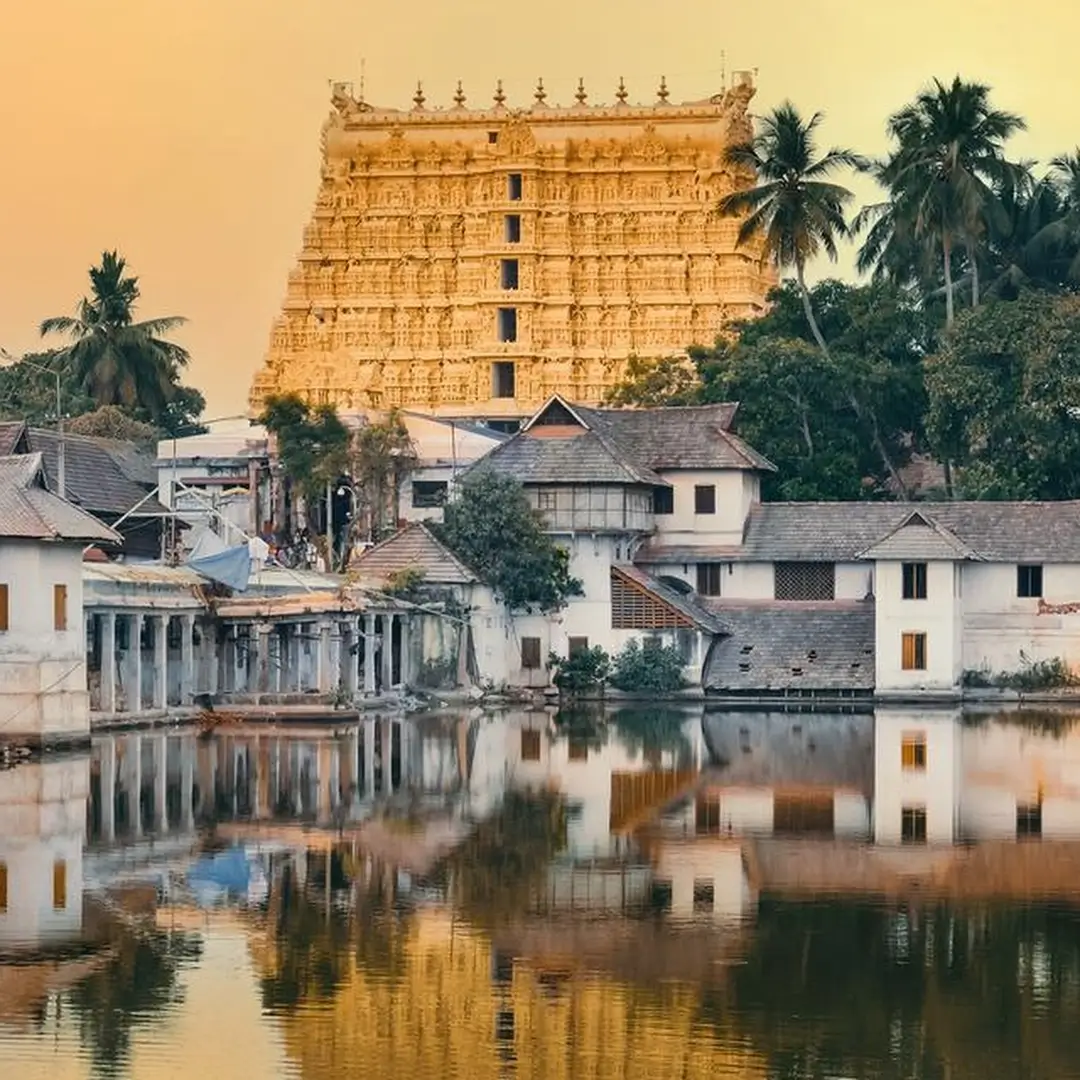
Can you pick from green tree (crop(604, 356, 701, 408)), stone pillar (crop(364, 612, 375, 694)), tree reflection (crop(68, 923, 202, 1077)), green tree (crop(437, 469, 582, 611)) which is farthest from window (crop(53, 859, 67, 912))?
green tree (crop(604, 356, 701, 408))

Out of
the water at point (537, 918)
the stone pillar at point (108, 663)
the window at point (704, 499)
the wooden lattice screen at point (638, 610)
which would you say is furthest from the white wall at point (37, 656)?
the window at point (704, 499)

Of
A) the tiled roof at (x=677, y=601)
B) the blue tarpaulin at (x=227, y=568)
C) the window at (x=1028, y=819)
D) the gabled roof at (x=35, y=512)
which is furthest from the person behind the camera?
the tiled roof at (x=677, y=601)

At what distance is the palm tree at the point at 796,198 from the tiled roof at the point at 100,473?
18.3 m

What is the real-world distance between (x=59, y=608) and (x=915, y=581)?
2509cm

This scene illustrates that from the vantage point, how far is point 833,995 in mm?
23609

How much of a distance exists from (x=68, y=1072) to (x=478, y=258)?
84808 millimetres

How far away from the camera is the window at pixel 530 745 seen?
47.4 meters

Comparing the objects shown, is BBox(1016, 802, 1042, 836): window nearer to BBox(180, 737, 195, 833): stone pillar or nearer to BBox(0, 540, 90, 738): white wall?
BBox(180, 737, 195, 833): stone pillar

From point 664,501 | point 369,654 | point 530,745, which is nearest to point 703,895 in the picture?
point 530,745

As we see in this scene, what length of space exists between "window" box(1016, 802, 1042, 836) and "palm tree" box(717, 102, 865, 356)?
42.4 meters

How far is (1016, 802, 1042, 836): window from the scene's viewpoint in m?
35.1

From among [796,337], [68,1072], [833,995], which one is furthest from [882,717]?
[68,1072]

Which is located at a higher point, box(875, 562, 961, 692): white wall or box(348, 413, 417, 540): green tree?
box(348, 413, 417, 540): green tree

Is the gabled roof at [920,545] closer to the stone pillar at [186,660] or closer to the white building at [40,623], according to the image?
the stone pillar at [186,660]
